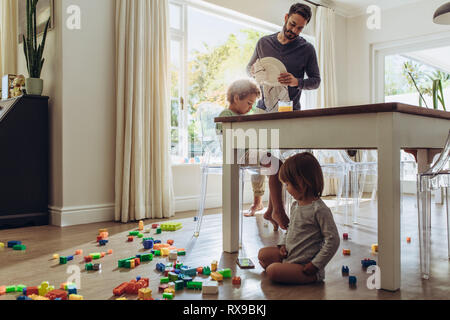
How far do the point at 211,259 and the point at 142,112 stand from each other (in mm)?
1728

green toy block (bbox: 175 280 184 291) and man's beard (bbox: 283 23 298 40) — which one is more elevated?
man's beard (bbox: 283 23 298 40)

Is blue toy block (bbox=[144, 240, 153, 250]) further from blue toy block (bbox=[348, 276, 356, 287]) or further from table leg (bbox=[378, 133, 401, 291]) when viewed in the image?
table leg (bbox=[378, 133, 401, 291])

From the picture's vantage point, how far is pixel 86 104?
3211 mm

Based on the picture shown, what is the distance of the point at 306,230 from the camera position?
169 centimetres

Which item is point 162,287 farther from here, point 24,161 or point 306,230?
point 24,161

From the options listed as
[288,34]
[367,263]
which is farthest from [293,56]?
[367,263]

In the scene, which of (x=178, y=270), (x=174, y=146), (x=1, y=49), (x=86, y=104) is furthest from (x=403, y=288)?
(x=1, y=49)

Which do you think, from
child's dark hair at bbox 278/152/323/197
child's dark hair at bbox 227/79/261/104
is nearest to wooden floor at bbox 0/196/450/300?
child's dark hair at bbox 278/152/323/197

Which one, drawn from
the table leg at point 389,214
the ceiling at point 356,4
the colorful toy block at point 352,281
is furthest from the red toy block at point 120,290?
the ceiling at point 356,4

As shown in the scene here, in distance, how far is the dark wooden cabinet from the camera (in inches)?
115

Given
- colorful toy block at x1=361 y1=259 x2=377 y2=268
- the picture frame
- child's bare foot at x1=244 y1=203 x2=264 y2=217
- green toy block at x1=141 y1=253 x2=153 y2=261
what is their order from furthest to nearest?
child's bare foot at x1=244 y1=203 x2=264 y2=217, the picture frame, green toy block at x1=141 y1=253 x2=153 y2=261, colorful toy block at x1=361 y1=259 x2=377 y2=268

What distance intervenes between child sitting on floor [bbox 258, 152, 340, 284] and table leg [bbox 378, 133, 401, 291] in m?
0.20
